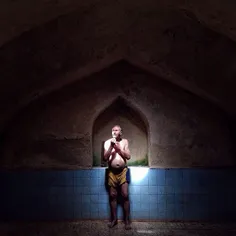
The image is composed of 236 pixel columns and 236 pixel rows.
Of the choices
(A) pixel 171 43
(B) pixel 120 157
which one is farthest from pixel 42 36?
(B) pixel 120 157

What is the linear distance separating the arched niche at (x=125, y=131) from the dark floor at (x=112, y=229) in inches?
44.1

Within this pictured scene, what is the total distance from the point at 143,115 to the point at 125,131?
1.79ft

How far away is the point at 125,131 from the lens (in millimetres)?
5715

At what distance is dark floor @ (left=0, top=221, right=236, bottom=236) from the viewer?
469 centimetres

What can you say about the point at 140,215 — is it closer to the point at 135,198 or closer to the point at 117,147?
the point at 135,198

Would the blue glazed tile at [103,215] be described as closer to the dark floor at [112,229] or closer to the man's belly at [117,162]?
the dark floor at [112,229]

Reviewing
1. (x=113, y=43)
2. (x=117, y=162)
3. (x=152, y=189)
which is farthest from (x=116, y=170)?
(x=113, y=43)

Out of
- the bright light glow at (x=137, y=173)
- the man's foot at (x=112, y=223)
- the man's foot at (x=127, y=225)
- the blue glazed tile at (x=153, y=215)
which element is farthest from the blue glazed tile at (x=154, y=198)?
the man's foot at (x=112, y=223)

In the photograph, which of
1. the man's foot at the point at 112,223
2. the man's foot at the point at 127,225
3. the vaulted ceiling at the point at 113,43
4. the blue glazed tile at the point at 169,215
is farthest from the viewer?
the blue glazed tile at the point at 169,215

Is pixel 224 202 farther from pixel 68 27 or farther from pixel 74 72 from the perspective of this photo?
pixel 68 27

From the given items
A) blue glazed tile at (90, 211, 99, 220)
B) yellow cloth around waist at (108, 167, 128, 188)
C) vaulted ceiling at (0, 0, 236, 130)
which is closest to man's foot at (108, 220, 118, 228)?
blue glazed tile at (90, 211, 99, 220)

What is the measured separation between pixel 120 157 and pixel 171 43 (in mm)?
2057

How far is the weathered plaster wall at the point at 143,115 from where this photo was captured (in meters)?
5.35

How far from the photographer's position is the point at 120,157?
5.04 meters
